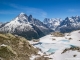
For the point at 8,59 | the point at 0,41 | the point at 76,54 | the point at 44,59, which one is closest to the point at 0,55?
the point at 8,59

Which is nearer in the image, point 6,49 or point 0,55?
point 0,55

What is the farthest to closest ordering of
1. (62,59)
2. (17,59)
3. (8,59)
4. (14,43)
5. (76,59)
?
(14,43) < (62,59) < (76,59) < (17,59) < (8,59)

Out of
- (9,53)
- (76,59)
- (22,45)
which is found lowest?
(76,59)

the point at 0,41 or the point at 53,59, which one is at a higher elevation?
the point at 0,41

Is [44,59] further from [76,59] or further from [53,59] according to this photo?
[76,59]

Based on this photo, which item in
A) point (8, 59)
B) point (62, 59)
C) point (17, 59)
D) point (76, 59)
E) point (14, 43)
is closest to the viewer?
point (8, 59)

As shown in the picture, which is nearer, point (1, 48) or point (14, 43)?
point (1, 48)

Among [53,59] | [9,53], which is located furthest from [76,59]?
[9,53]

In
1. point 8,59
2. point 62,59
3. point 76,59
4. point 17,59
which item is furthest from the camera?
point 62,59

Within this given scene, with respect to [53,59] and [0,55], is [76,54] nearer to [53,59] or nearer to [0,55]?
[53,59]
